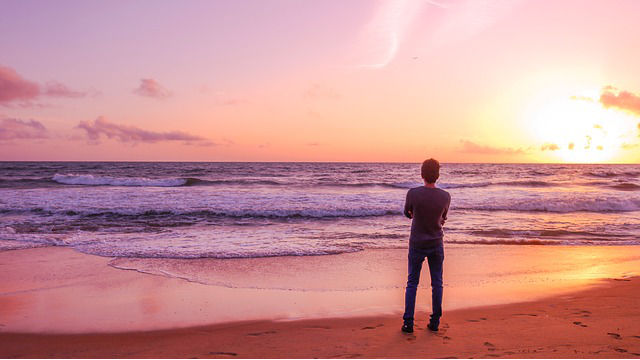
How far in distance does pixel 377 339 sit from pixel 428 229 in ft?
4.18

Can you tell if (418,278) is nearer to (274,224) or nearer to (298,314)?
(298,314)

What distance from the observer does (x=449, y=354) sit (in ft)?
13.9

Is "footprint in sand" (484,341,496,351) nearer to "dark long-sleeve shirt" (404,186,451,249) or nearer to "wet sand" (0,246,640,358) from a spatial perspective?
"wet sand" (0,246,640,358)

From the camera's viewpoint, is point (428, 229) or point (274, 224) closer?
point (428, 229)

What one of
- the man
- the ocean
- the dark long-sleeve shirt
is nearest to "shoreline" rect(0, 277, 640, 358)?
the man

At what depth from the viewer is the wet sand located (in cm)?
447

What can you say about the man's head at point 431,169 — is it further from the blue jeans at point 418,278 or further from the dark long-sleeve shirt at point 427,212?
the blue jeans at point 418,278

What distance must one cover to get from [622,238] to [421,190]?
1034 centimetres

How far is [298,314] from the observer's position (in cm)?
560

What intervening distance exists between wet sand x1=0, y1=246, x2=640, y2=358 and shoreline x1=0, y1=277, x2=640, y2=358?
13 millimetres

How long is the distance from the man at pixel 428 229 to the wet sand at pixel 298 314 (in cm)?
31

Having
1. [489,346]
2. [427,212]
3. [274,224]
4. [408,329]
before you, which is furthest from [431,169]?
[274,224]

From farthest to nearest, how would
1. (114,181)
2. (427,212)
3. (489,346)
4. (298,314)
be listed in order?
(114,181) < (298,314) < (427,212) < (489,346)

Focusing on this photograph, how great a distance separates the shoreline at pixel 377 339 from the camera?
14.2ft
